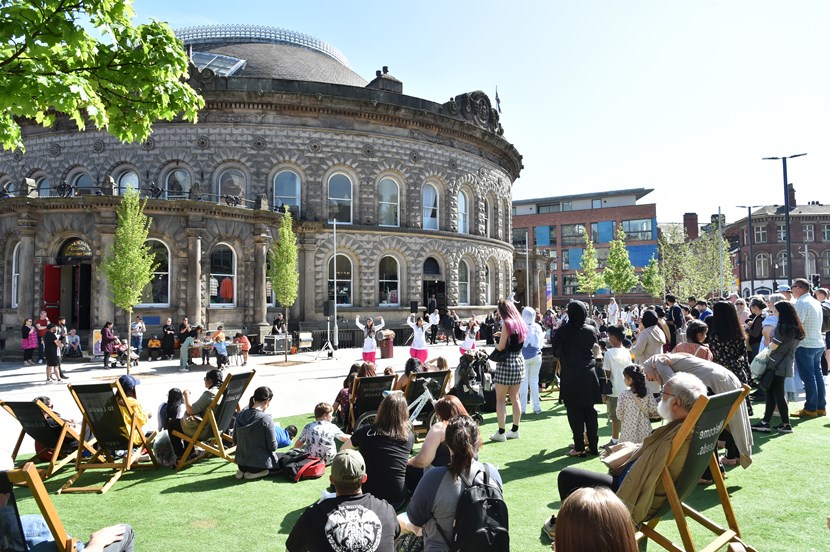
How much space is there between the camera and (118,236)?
720 inches

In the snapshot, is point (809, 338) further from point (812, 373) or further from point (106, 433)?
point (106, 433)

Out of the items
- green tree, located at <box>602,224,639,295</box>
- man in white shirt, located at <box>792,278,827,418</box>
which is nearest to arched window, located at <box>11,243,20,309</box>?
man in white shirt, located at <box>792,278,827,418</box>

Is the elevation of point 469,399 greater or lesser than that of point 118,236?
lesser

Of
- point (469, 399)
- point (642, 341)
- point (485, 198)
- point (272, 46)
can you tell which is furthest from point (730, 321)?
point (272, 46)

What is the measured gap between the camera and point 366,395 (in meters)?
8.39

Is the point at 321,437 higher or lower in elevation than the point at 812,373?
lower

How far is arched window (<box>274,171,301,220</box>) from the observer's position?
95.8 ft

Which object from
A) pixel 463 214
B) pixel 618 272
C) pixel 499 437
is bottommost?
pixel 499 437

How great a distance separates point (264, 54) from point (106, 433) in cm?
3250

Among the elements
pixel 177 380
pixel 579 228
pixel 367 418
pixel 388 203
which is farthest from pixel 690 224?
pixel 367 418

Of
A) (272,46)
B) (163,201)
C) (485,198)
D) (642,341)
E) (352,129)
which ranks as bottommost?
(642,341)

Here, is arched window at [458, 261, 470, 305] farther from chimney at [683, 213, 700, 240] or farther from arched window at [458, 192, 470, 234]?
chimney at [683, 213, 700, 240]

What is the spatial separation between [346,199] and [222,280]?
339 inches

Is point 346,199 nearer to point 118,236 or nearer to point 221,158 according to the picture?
point 221,158
